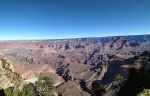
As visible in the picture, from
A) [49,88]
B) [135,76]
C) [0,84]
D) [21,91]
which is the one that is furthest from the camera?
[49,88]

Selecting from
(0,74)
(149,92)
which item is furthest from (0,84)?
(149,92)

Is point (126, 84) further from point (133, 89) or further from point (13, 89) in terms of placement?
point (13, 89)

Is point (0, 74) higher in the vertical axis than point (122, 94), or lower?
higher

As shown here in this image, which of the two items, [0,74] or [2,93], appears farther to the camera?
[0,74]

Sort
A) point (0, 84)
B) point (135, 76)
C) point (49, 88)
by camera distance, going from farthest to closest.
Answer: point (49, 88) < point (135, 76) < point (0, 84)

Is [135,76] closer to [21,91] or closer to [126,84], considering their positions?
[126,84]

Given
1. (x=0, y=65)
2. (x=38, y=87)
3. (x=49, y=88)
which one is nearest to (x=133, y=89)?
(x=49, y=88)

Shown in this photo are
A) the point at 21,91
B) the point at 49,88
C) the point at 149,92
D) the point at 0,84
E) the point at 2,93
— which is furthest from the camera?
the point at 49,88

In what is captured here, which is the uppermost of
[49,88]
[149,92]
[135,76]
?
[149,92]

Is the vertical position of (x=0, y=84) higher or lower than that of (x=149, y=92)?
lower
